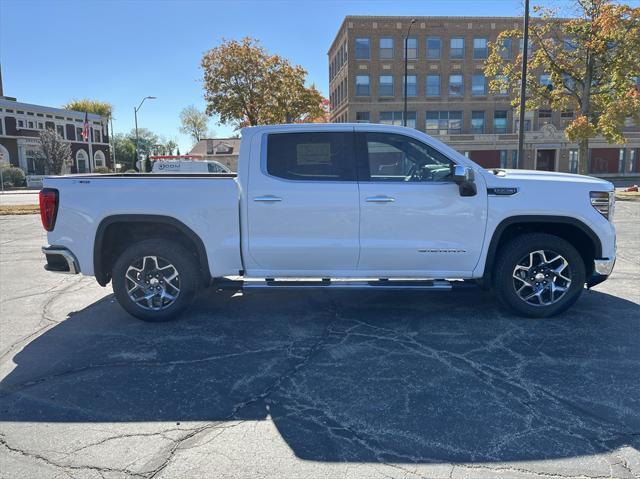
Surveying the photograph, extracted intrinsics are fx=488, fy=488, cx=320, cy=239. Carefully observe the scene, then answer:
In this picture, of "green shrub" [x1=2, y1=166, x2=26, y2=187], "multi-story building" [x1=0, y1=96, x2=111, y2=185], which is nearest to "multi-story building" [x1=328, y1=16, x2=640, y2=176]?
"green shrub" [x1=2, y1=166, x2=26, y2=187]

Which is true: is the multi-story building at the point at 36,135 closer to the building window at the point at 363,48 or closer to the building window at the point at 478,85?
the building window at the point at 363,48

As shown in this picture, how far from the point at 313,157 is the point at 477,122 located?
47879mm

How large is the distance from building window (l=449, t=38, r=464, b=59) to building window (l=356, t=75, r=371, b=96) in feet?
27.7

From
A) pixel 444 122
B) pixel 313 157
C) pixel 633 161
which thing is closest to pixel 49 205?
pixel 313 157

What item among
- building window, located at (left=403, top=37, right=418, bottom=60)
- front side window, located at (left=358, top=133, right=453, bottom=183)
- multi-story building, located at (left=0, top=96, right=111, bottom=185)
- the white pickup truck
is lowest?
the white pickup truck

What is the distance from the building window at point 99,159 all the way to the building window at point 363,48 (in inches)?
1405

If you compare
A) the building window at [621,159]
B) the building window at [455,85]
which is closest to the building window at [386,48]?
the building window at [455,85]

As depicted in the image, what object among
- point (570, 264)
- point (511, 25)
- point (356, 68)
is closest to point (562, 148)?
point (511, 25)

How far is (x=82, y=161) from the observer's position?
59.1 m

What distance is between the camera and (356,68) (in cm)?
4769

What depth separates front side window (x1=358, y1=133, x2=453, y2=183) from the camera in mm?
4906

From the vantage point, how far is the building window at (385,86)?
157 feet

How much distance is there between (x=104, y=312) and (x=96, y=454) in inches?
119

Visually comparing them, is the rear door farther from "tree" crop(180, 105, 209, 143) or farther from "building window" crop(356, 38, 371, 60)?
"tree" crop(180, 105, 209, 143)
